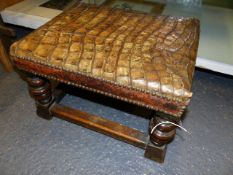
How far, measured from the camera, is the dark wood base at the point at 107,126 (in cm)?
78

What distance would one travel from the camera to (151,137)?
0.81 metres

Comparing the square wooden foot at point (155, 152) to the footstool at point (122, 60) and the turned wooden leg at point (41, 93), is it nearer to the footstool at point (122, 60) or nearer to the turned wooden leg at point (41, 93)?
the footstool at point (122, 60)

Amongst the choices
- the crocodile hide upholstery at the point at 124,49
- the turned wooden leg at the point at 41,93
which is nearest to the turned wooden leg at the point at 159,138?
the crocodile hide upholstery at the point at 124,49

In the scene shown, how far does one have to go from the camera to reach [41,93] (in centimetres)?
89

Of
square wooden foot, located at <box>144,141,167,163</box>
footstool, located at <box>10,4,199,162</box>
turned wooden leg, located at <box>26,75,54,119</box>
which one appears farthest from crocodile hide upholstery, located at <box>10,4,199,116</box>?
square wooden foot, located at <box>144,141,167,163</box>

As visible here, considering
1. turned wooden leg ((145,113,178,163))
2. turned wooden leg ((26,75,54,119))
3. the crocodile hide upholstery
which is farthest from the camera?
turned wooden leg ((26,75,54,119))

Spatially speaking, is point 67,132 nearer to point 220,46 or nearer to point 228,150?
point 228,150

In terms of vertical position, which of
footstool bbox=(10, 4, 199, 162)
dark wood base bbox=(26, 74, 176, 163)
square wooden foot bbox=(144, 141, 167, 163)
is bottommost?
square wooden foot bbox=(144, 141, 167, 163)

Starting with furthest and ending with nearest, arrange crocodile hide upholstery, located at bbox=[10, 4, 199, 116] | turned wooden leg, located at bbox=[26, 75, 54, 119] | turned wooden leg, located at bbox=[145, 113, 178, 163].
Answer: turned wooden leg, located at bbox=[26, 75, 54, 119]
turned wooden leg, located at bbox=[145, 113, 178, 163]
crocodile hide upholstery, located at bbox=[10, 4, 199, 116]

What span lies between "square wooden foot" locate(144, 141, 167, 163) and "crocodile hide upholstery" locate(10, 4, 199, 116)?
11.5 inches

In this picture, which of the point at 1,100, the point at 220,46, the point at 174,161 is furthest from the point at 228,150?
the point at 1,100

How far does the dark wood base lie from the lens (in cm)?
78

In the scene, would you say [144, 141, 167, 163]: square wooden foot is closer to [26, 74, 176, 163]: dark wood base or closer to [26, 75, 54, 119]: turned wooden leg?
[26, 74, 176, 163]: dark wood base

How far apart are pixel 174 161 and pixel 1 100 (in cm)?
86
